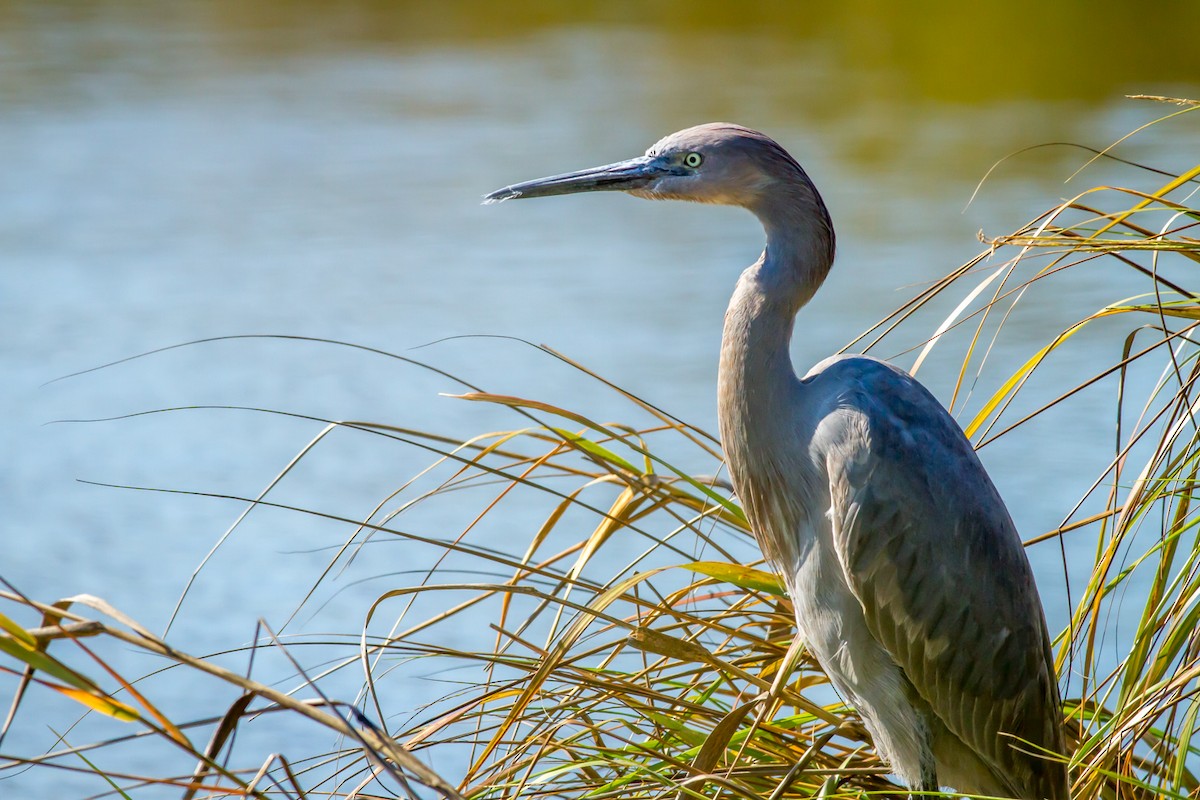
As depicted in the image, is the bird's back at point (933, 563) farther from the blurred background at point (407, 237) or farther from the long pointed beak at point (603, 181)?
the blurred background at point (407, 237)

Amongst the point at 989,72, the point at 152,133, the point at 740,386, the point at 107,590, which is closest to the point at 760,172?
the point at 740,386

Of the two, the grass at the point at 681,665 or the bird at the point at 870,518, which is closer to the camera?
the grass at the point at 681,665

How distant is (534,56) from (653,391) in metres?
6.50

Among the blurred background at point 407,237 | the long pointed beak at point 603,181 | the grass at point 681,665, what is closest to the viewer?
the grass at point 681,665

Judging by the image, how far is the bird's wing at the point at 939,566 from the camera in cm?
181

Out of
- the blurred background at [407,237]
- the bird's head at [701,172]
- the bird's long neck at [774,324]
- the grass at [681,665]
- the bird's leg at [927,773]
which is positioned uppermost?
the blurred background at [407,237]

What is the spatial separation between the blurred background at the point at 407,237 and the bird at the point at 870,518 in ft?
1.33

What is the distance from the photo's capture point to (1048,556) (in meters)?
4.15

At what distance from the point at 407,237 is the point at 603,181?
5.37 m

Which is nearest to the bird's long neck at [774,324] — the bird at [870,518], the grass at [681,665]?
the bird at [870,518]

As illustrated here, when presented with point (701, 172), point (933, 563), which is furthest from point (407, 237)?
point (933, 563)

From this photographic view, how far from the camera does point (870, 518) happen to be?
181cm

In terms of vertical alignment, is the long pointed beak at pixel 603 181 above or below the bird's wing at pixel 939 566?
above

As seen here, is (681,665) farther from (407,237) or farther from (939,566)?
(407,237)
